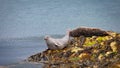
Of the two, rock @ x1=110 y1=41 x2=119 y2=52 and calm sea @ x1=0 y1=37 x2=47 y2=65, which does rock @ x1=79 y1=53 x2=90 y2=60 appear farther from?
calm sea @ x1=0 y1=37 x2=47 y2=65

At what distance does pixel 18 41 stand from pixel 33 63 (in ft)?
33.6

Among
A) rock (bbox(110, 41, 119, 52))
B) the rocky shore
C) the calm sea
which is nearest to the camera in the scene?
the rocky shore

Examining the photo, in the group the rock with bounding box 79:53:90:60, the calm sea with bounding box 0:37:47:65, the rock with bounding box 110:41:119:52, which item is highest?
the rock with bounding box 110:41:119:52

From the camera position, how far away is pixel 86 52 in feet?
57.7

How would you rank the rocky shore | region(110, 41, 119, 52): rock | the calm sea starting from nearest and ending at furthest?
the rocky shore < region(110, 41, 119, 52): rock < the calm sea

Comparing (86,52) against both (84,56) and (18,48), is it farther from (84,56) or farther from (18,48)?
(18,48)

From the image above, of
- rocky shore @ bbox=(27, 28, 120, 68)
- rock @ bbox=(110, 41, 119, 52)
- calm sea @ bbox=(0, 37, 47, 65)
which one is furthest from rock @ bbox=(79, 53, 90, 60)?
calm sea @ bbox=(0, 37, 47, 65)

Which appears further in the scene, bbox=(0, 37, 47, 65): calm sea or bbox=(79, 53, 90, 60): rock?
bbox=(0, 37, 47, 65): calm sea

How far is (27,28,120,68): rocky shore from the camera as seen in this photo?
54.4 ft

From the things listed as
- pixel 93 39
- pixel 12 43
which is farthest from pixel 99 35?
pixel 12 43

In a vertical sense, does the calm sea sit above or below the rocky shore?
below

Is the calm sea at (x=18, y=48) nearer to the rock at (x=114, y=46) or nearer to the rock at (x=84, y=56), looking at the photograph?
the rock at (x=84, y=56)

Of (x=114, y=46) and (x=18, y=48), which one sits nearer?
(x=114, y=46)

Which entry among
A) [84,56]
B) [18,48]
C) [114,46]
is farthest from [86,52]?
[18,48]
